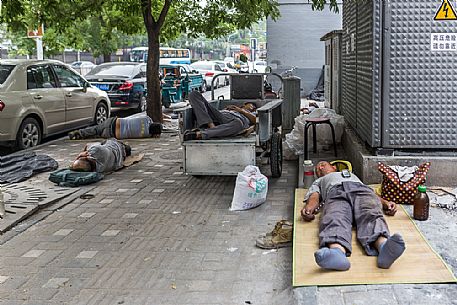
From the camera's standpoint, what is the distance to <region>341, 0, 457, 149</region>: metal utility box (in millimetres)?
6711

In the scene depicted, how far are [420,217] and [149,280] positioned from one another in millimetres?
2657

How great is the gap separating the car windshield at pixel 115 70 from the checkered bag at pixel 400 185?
13338mm

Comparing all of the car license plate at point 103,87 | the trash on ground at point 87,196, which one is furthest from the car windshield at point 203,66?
the trash on ground at point 87,196

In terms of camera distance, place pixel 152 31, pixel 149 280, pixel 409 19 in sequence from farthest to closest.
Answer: pixel 152 31 → pixel 409 19 → pixel 149 280

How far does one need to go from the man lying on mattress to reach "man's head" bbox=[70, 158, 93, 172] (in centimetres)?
380

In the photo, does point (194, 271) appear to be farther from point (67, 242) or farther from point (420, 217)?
point (420, 217)

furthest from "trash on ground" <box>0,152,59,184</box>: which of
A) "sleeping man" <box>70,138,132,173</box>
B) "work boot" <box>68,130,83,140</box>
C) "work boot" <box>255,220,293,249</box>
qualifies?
"work boot" <box>255,220,293,249</box>

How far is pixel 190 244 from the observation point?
562 cm

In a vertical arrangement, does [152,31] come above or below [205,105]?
Result: above

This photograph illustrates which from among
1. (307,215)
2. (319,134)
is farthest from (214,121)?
(307,215)

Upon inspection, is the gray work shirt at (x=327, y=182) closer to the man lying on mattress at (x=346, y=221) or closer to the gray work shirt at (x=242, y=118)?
the man lying on mattress at (x=346, y=221)

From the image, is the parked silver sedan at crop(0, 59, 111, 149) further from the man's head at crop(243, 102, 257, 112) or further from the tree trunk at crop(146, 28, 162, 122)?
the man's head at crop(243, 102, 257, 112)

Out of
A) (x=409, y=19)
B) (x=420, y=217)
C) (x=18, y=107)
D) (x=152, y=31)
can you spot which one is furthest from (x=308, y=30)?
(x=420, y=217)

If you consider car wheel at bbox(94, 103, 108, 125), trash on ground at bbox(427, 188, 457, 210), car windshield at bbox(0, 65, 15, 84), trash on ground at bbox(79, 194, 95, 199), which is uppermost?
car windshield at bbox(0, 65, 15, 84)
